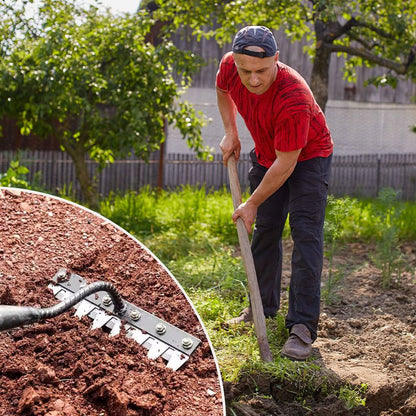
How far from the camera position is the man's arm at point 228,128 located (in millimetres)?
3354

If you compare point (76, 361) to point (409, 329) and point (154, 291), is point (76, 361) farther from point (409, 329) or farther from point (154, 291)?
point (409, 329)

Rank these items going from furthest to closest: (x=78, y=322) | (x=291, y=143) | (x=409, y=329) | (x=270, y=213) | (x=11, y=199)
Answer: (x=409, y=329) < (x=270, y=213) < (x=291, y=143) < (x=11, y=199) < (x=78, y=322)

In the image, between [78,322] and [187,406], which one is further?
[78,322]

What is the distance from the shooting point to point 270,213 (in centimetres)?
332

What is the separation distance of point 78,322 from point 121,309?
98 millimetres

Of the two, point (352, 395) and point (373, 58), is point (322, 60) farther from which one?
point (352, 395)

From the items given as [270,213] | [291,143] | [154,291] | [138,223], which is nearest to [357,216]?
[138,223]

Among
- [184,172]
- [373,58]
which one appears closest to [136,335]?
[373,58]

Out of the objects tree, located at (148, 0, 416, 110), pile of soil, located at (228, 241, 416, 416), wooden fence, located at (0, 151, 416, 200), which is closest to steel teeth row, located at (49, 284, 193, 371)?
pile of soil, located at (228, 241, 416, 416)

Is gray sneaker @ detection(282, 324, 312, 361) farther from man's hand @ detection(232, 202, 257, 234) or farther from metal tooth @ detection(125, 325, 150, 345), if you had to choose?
metal tooth @ detection(125, 325, 150, 345)

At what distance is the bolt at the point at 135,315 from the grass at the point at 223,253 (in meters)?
1.31

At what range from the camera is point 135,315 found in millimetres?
1387

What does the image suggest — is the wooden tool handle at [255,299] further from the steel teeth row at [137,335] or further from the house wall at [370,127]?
the house wall at [370,127]

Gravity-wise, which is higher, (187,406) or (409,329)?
(187,406)
